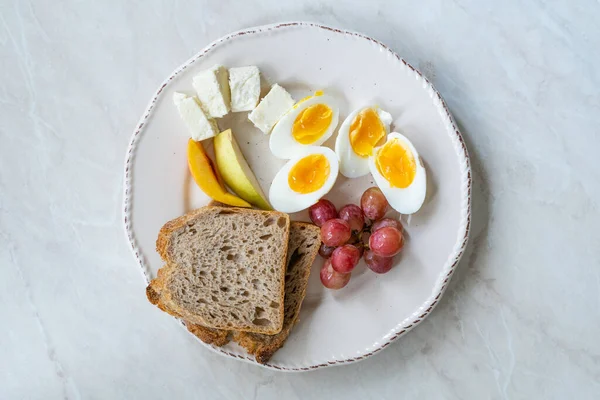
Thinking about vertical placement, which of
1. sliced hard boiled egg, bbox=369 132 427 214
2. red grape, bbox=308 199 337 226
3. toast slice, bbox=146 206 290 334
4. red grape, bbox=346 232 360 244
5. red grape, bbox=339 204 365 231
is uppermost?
sliced hard boiled egg, bbox=369 132 427 214

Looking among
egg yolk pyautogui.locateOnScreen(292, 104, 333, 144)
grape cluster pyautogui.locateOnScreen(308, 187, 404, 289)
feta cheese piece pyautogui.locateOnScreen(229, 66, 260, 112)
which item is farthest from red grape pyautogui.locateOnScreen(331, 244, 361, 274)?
feta cheese piece pyautogui.locateOnScreen(229, 66, 260, 112)

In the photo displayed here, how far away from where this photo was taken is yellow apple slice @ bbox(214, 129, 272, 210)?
1655 millimetres

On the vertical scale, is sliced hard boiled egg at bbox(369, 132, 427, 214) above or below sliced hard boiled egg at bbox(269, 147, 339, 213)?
above

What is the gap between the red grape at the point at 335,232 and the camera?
5.13 ft

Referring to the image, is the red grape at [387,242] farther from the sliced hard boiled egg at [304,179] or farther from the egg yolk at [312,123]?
the egg yolk at [312,123]

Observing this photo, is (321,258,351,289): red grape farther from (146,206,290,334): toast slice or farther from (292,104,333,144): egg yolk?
(292,104,333,144): egg yolk

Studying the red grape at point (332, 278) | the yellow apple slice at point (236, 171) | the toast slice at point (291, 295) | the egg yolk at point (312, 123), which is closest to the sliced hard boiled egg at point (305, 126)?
the egg yolk at point (312, 123)

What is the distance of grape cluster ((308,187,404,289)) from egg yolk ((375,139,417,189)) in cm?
6

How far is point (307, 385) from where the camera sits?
1.79 meters

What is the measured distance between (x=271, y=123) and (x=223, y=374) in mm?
775

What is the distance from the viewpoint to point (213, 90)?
64.2 inches

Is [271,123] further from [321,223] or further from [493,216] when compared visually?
[493,216]

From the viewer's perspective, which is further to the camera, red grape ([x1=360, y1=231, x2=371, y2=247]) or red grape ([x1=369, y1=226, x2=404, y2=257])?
red grape ([x1=360, y1=231, x2=371, y2=247])

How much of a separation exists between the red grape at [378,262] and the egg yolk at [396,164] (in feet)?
0.65
